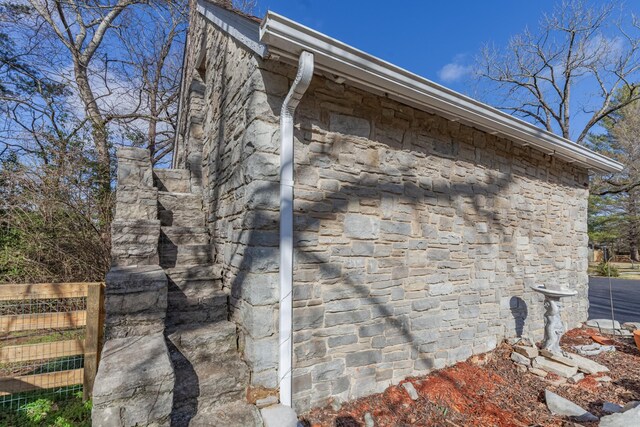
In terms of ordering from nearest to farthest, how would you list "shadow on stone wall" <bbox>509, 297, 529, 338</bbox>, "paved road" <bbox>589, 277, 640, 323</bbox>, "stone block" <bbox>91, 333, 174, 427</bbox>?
"stone block" <bbox>91, 333, 174, 427</bbox>
"shadow on stone wall" <bbox>509, 297, 529, 338</bbox>
"paved road" <bbox>589, 277, 640, 323</bbox>

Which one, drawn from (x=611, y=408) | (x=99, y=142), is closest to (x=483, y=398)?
(x=611, y=408)

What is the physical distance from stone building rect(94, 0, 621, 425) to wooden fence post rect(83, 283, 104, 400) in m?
0.38

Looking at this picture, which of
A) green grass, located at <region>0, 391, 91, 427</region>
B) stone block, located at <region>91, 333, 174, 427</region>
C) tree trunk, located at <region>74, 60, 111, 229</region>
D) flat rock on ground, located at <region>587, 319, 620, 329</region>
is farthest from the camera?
flat rock on ground, located at <region>587, 319, 620, 329</region>

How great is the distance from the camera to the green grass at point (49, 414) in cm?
238

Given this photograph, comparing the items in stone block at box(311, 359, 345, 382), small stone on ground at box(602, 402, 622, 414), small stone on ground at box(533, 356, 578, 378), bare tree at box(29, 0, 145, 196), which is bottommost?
small stone on ground at box(602, 402, 622, 414)

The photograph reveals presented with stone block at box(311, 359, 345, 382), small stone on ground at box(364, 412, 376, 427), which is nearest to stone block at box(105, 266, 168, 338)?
stone block at box(311, 359, 345, 382)

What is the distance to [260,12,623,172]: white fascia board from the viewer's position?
1.99 m

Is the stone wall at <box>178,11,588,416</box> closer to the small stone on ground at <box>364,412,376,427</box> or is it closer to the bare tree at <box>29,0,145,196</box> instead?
the small stone on ground at <box>364,412,376,427</box>

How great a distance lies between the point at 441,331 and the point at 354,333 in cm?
126

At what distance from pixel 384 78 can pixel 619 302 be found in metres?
9.89

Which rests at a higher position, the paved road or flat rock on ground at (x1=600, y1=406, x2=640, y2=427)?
flat rock on ground at (x1=600, y1=406, x2=640, y2=427)

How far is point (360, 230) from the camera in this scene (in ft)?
8.89

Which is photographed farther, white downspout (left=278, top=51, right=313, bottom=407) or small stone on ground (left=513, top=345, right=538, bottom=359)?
small stone on ground (left=513, top=345, right=538, bottom=359)

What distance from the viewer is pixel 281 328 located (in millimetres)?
2236
